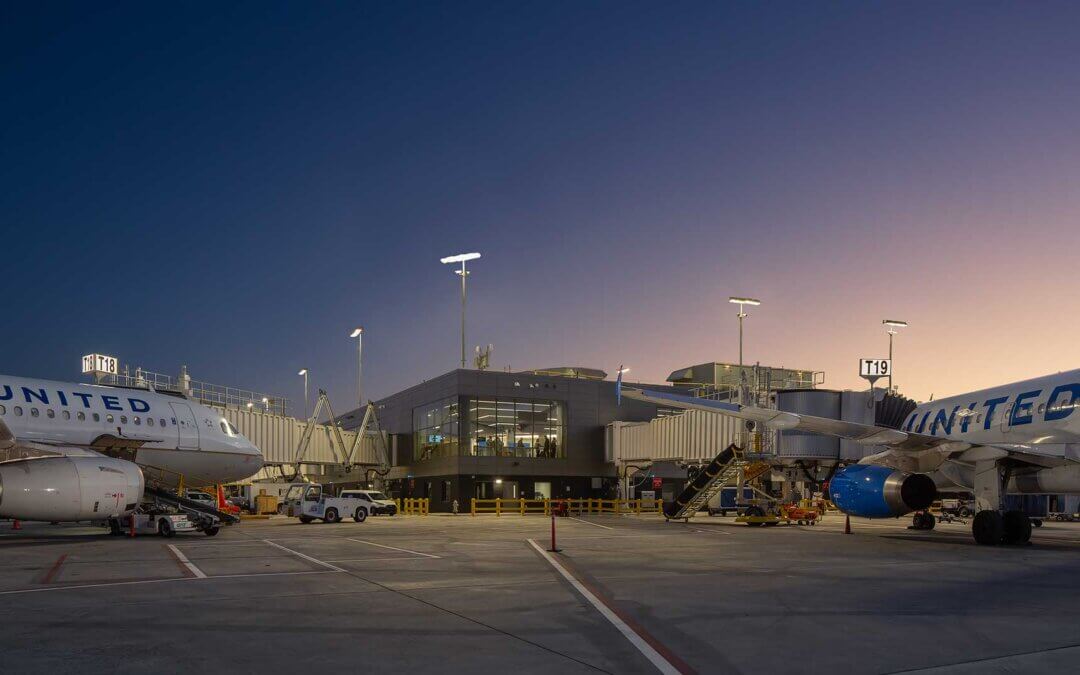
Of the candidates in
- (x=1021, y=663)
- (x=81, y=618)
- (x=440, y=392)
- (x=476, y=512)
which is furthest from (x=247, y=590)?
(x=440, y=392)

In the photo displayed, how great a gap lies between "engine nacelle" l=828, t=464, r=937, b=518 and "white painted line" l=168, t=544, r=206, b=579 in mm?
17396

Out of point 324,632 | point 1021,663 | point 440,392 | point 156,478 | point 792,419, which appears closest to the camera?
Result: point 1021,663

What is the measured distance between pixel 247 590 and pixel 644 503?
41.5m

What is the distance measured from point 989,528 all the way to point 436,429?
146ft

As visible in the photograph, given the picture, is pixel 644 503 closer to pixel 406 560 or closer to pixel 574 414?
pixel 574 414

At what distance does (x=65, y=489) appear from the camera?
2180 centimetres

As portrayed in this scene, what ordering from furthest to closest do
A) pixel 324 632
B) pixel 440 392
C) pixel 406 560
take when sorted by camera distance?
pixel 440 392 < pixel 406 560 < pixel 324 632

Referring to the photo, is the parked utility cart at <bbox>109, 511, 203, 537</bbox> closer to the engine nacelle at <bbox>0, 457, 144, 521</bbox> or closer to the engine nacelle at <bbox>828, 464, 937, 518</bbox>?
the engine nacelle at <bbox>0, 457, 144, 521</bbox>

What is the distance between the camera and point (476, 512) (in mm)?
52750

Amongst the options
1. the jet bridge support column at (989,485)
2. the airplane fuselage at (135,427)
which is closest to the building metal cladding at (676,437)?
the jet bridge support column at (989,485)

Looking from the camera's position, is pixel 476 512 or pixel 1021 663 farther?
pixel 476 512

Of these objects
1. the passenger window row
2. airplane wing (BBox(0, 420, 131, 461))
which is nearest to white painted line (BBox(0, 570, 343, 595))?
airplane wing (BBox(0, 420, 131, 461))

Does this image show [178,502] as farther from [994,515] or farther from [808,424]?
[994,515]

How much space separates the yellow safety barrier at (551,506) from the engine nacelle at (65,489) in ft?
91.1
